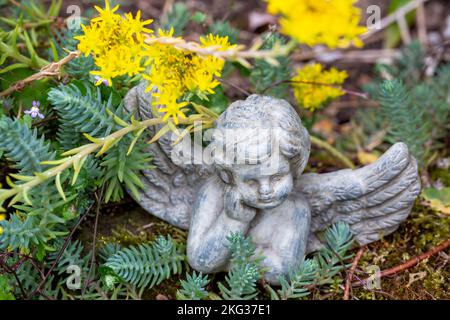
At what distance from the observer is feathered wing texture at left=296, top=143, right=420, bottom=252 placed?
194 cm

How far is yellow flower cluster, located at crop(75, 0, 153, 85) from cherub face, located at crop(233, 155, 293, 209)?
42 centimetres

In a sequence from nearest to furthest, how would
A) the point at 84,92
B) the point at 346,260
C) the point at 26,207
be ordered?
the point at 26,207
the point at 84,92
the point at 346,260

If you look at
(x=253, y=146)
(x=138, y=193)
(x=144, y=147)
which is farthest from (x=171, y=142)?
(x=253, y=146)

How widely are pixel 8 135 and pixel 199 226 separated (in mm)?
642

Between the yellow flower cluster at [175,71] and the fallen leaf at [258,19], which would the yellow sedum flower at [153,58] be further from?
the fallen leaf at [258,19]

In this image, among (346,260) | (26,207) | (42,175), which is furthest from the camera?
(346,260)

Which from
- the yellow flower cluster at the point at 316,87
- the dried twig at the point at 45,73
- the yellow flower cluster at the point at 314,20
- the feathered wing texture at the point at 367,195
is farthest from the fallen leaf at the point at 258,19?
the yellow flower cluster at the point at 314,20

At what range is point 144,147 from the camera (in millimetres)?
2008

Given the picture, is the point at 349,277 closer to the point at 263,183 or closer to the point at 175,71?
the point at 263,183

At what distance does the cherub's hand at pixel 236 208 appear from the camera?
1856 mm

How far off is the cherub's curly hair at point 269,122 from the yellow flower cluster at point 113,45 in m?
0.30

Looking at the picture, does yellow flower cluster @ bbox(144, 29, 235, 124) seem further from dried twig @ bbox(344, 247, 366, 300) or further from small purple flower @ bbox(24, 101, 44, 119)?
dried twig @ bbox(344, 247, 366, 300)
